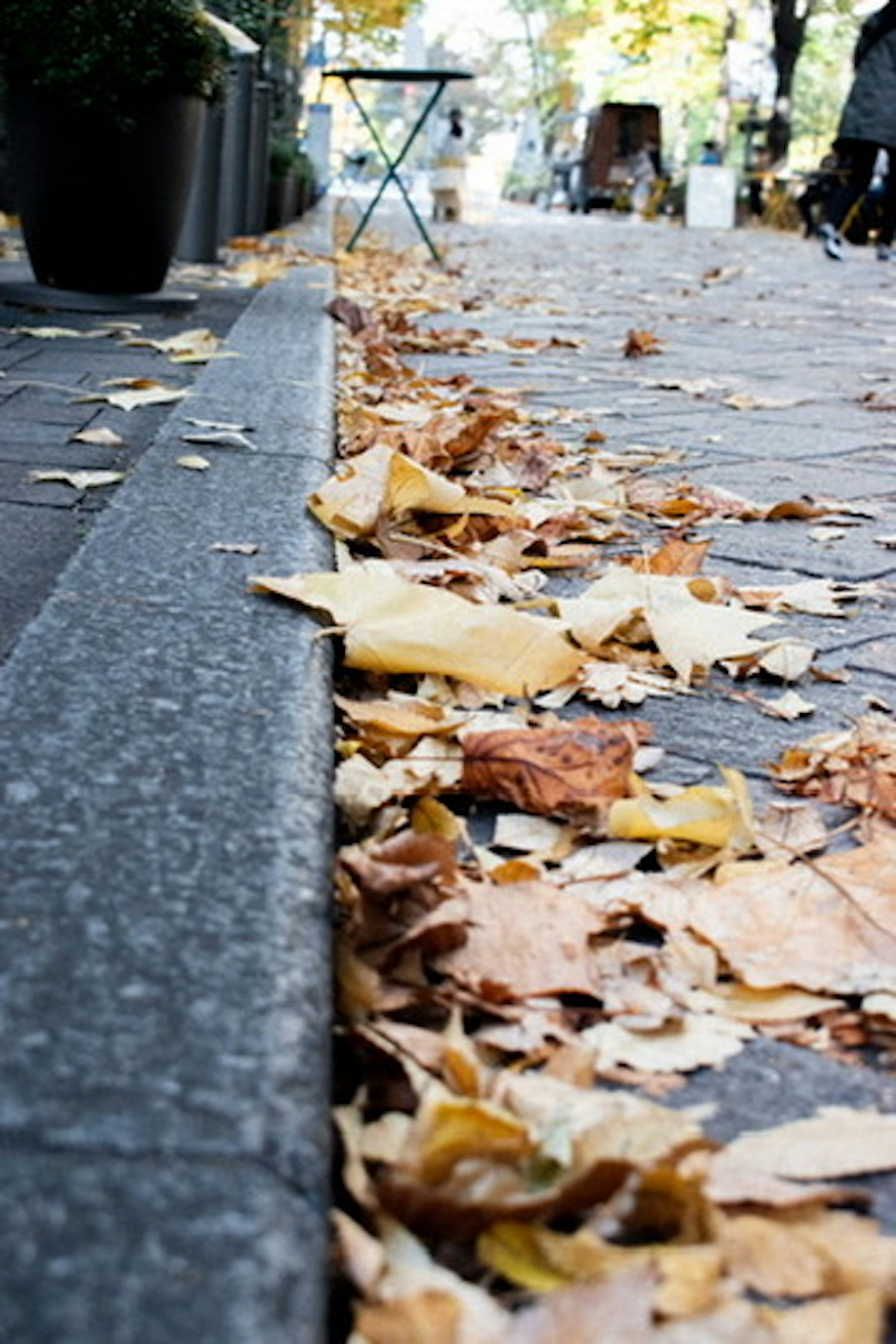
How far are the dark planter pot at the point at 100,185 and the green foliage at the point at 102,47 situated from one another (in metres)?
0.05

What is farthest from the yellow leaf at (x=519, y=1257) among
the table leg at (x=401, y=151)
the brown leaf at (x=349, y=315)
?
the table leg at (x=401, y=151)

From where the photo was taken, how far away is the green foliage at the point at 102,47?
188 inches

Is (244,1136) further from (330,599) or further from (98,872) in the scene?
(330,599)

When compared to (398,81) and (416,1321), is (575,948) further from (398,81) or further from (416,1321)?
(398,81)

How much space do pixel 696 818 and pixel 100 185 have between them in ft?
13.3

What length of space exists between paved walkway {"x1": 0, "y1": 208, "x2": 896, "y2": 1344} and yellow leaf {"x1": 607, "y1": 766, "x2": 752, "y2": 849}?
0.19m

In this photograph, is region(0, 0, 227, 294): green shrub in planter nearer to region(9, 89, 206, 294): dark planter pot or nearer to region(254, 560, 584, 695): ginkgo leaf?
region(9, 89, 206, 294): dark planter pot

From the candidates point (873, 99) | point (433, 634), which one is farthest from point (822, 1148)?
point (873, 99)

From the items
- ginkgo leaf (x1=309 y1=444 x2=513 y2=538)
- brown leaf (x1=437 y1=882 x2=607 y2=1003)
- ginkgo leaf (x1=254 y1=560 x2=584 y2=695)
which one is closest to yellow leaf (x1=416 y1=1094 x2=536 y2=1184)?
brown leaf (x1=437 y1=882 x2=607 y2=1003)

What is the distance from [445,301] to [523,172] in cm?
4048

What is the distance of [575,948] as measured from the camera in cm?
123

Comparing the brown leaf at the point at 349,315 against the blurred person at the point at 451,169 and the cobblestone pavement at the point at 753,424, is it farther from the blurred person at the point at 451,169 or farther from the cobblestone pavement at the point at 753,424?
the blurred person at the point at 451,169

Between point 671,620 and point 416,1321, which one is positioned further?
point 671,620

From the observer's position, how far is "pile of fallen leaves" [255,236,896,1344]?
858mm
